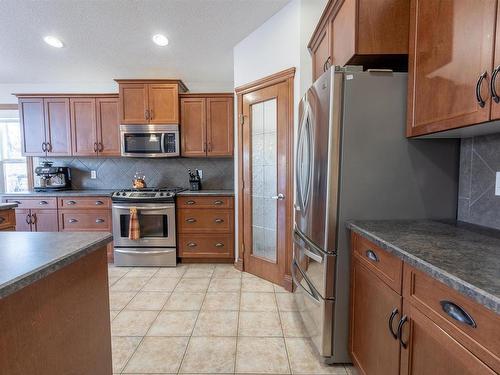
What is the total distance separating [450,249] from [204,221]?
108 inches

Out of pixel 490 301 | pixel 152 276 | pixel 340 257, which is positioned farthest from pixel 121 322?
pixel 490 301

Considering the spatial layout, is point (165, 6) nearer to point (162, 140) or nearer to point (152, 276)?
point (162, 140)

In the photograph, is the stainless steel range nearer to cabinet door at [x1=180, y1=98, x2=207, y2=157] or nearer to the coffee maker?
cabinet door at [x1=180, y1=98, x2=207, y2=157]

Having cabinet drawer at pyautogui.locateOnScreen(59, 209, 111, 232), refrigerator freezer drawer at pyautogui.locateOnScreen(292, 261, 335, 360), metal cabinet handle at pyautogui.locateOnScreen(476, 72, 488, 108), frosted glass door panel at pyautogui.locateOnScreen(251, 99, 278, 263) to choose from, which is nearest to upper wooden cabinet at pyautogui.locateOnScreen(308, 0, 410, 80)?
metal cabinet handle at pyautogui.locateOnScreen(476, 72, 488, 108)

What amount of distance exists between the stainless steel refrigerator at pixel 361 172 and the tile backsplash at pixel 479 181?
0.04 metres

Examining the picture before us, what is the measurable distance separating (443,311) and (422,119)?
0.93 meters

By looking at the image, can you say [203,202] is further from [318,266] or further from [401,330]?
[401,330]

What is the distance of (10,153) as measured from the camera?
13.3ft

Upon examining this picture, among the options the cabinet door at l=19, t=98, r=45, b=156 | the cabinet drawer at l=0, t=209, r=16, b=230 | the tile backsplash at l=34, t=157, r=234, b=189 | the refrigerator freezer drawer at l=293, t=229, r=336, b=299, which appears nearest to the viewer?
the refrigerator freezer drawer at l=293, t=229, r=336, b=299

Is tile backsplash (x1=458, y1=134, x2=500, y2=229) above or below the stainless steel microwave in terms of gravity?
below

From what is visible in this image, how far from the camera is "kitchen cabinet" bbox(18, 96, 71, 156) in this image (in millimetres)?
3629

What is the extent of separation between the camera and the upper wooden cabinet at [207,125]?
3584 mm

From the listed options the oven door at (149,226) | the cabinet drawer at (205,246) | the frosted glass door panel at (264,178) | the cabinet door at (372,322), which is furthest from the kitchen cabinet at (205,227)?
the cabinet door at (372,322)

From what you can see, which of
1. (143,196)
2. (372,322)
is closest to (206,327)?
(372,322)
